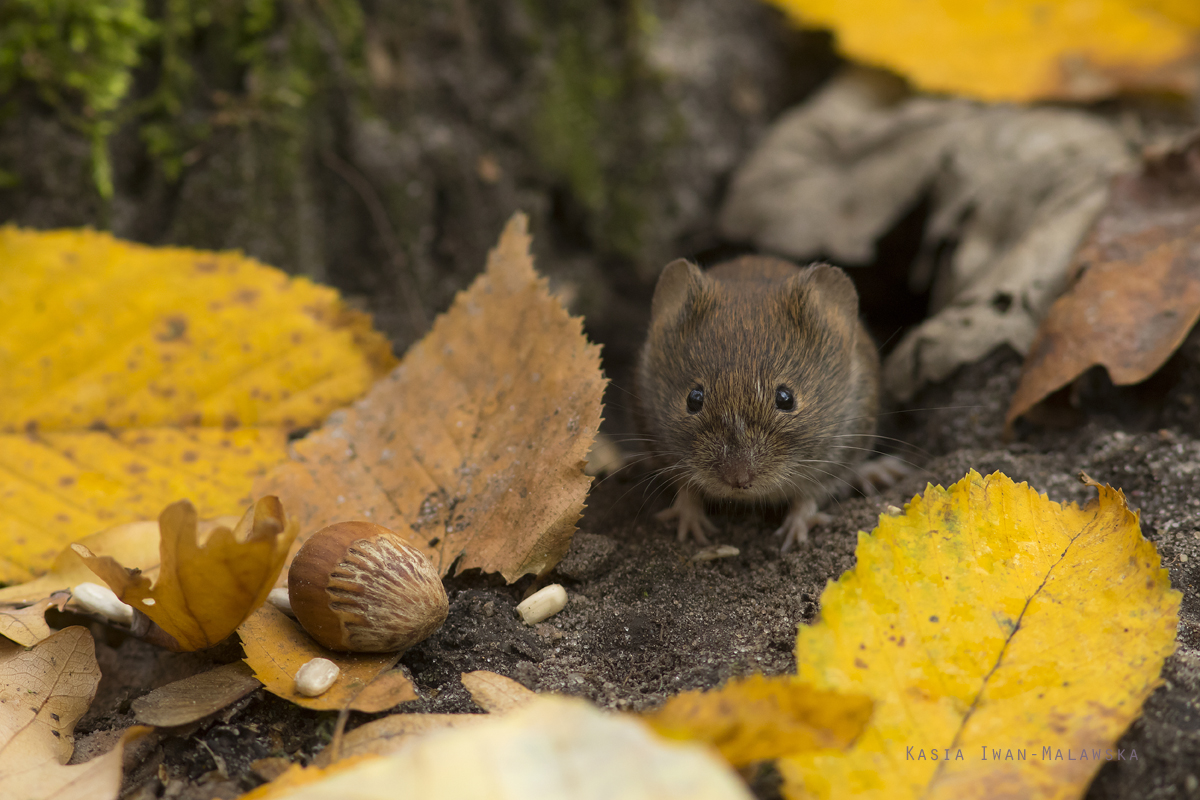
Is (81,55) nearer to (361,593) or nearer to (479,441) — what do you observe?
(479,441)

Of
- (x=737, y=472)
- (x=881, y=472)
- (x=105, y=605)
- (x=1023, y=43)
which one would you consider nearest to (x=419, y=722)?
(x=105, y=605)

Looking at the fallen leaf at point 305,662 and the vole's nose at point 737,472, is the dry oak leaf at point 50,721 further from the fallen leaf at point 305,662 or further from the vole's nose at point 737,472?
the vole's nose at point 737,472

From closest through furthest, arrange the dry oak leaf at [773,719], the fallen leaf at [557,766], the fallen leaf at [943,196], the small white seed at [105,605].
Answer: the fallen leaf at [557,766] < the dry oak leaf at [773,719] < the small white seed at [105,605] < the fallen leaf at [943,196]

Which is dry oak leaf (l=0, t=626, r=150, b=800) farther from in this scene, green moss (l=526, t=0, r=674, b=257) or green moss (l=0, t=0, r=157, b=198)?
green moss (l=526, t=0, r=674, b=257)

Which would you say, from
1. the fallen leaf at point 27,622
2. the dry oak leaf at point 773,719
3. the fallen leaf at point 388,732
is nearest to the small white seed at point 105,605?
the fallen leaf at point 27,622

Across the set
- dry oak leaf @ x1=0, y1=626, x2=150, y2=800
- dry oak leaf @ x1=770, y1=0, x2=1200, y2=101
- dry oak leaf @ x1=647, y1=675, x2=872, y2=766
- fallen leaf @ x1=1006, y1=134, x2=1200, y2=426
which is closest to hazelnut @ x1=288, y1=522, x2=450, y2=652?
dry oak leaf @ x1=0, y1=626, x2=150, y2=800

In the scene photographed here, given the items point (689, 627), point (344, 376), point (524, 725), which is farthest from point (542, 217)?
point (524, 725)

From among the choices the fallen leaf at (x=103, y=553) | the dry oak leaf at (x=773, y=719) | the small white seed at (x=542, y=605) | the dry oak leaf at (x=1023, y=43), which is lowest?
the small white seed at (x=542, y=605)
